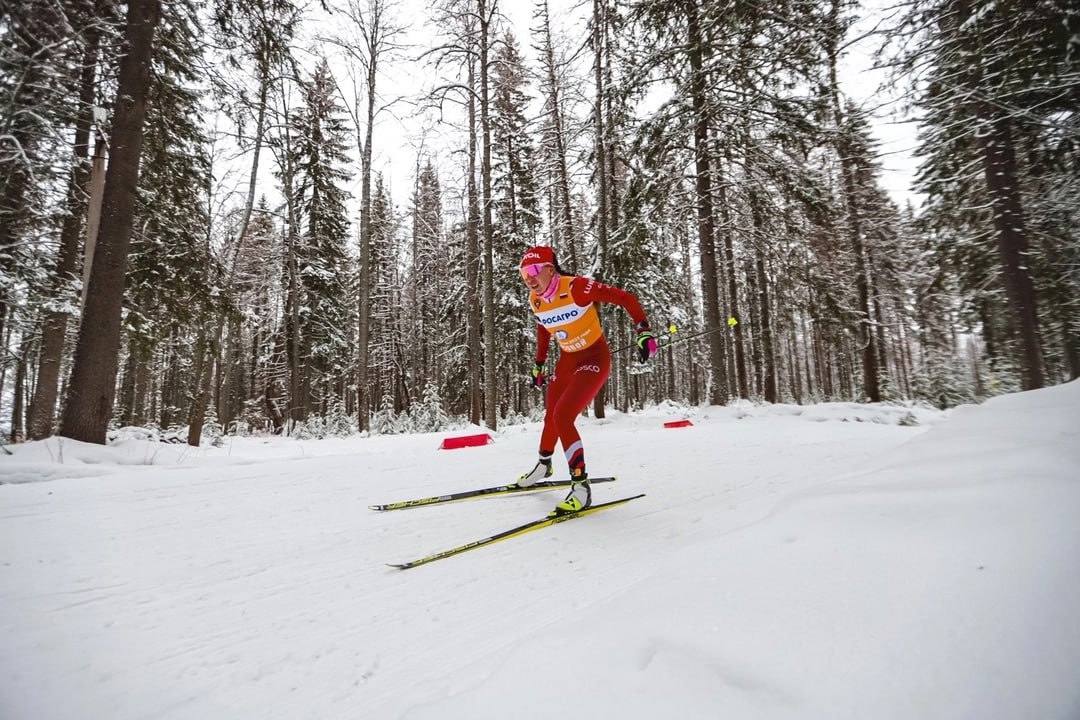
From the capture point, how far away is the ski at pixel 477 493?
3.68 m

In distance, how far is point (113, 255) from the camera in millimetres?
6113

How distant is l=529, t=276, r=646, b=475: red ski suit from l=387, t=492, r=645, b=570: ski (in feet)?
1.67

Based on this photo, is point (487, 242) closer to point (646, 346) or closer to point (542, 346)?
point (542, 346)

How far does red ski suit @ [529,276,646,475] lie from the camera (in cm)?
397

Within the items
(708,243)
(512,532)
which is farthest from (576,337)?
(708,243)

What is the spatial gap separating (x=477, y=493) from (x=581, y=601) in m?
1.96

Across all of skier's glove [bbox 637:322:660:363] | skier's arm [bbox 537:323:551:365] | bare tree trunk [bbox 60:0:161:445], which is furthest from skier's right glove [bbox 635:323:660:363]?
bare tree trunk [bbox 60:0:161:445]

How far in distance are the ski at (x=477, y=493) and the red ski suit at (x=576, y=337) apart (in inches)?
22.6

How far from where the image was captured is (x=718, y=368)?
11617 millimetres

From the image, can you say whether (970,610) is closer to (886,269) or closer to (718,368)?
(718,368)

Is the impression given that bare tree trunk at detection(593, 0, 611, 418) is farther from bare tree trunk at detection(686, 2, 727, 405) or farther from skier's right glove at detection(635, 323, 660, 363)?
skier's right glove at detection(635, 323, 660, 363)

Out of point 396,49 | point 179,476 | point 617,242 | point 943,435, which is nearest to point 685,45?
point 617,242

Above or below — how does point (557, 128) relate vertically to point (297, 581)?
above

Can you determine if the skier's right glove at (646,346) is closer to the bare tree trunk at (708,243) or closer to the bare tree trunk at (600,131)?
the bare tree trunk at (708,243)
